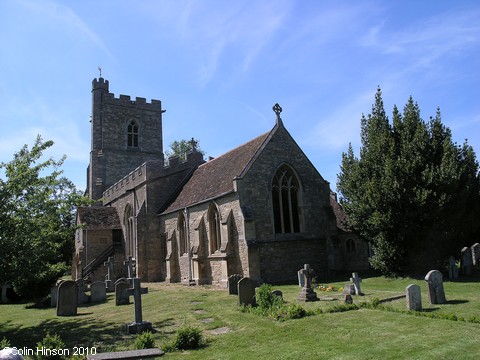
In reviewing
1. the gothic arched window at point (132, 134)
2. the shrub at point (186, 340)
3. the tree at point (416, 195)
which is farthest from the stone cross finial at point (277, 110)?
the gothic arched window at point (132, 134)

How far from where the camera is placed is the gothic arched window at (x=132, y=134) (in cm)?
4322

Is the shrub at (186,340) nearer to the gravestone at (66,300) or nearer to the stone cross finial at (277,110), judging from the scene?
the gravestone at (66,300)

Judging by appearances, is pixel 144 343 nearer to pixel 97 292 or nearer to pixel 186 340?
pixel 186 340

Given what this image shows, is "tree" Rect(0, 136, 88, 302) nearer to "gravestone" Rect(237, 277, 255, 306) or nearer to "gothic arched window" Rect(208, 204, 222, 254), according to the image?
"gravestone" Rect(237, 277, 255, 306)

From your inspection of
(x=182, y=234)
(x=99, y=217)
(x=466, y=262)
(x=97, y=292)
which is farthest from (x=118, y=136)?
(x=466, y=262)

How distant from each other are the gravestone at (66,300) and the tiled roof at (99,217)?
18544mm

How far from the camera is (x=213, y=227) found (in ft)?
73.7

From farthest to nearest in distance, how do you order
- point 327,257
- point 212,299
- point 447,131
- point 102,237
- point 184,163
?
point 102,237 → point 184,163 → point 327,257 → point 447,131 → point 212,299

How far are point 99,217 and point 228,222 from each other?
60.2 ft

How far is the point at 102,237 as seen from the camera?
3350 cm

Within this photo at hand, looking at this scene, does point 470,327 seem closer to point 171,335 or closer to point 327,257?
point 171,335

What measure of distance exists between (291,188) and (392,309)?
11930mm

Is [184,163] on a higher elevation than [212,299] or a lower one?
higher

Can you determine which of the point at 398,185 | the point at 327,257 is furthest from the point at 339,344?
the point at 327,257
